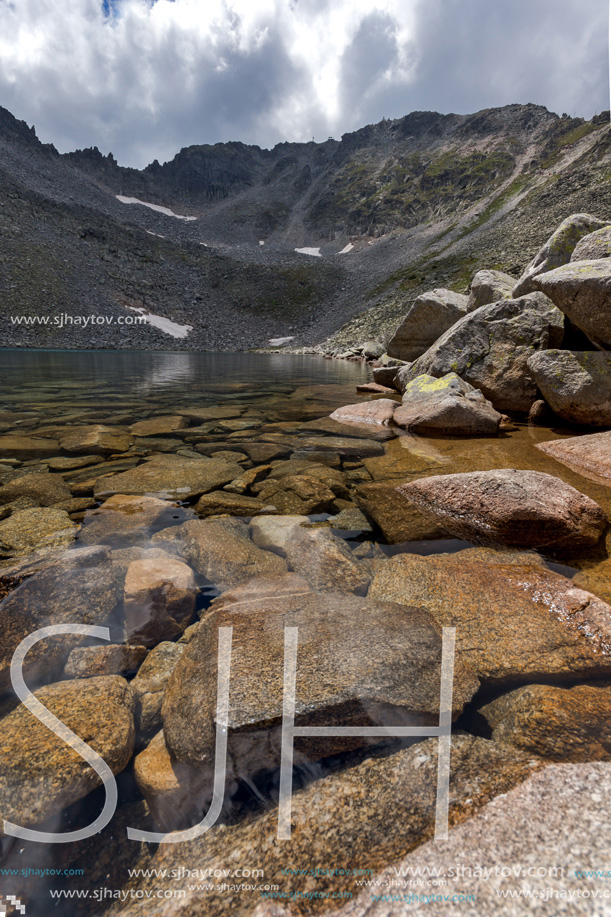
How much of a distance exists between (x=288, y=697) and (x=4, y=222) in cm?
9223

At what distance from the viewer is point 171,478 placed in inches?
209

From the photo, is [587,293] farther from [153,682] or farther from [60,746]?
[60,746]

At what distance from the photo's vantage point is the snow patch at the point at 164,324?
68.0 meters

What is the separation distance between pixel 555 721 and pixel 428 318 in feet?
51.9

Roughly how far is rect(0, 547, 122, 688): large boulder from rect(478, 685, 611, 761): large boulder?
8.62ft

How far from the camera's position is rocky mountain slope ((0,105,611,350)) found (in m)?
57.7

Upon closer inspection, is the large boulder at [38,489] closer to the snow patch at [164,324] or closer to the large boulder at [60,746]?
the large boulder at [60,746]

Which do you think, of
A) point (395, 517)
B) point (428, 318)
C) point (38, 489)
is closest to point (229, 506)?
point (395, 517)

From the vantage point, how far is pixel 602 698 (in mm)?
2068

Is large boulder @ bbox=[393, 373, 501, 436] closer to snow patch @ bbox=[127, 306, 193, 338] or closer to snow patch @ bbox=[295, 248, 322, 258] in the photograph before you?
snow patch @ bbox=[127, 306, 193, 338]

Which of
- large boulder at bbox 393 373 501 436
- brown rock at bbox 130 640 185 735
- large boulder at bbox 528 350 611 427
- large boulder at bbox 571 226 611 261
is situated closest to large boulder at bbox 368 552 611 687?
brown rock at bbox 130 640 185 735

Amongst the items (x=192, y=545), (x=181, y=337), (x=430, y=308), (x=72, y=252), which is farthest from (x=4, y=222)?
(x=192, y=545)

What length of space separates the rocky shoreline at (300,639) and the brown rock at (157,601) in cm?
2

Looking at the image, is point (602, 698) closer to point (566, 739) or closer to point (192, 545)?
point (566, 739)
